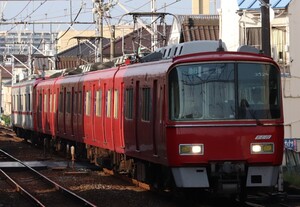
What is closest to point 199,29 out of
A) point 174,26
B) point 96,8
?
point 174,26

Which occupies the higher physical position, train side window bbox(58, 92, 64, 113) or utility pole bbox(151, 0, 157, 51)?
utility pole bbox(151, 0, 157, 51)

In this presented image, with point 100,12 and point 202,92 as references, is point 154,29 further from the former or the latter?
point 202,92

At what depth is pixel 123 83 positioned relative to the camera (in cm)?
1772

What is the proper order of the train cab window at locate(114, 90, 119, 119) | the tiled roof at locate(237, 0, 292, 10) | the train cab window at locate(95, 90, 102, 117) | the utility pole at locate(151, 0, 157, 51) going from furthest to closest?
Result: the utility pole at locate(151, 0, 157, 51), the tiled roof at locate(237, 0, 292, 10), the train cab window at locate(95, 90, 102, 117), the train cab window at locate(114, 90, 119, 119)

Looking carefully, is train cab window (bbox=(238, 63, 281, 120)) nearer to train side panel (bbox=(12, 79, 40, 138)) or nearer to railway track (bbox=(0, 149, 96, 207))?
railway track (bbox=(0, 149, 96, 207))

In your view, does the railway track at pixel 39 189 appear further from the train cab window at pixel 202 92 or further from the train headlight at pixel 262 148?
the train headlight at pixel 262 148

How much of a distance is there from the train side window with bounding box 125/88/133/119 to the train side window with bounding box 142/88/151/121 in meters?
1.11

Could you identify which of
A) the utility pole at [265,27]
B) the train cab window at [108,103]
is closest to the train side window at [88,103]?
the train cab window at [108,103]

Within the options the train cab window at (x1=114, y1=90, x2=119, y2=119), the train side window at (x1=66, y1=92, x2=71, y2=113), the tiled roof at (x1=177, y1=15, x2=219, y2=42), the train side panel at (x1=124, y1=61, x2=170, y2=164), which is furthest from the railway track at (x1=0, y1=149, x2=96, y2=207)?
the tiled roof at (x1=177, y1=15, x2=219, y2=42)

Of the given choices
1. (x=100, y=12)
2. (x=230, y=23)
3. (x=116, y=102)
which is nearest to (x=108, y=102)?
(x=116, y=102)

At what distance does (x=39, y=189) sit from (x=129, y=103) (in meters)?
3.01

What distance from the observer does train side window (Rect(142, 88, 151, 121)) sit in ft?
49.8

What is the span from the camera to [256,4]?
26406 millimetres

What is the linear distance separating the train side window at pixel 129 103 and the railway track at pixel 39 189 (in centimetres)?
193
